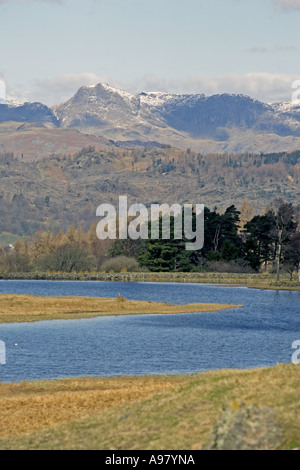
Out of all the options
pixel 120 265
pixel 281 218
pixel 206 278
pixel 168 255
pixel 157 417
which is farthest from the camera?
pixel 120 265

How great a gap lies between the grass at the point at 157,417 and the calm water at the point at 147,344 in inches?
454

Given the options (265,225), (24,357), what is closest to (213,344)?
(24,357)

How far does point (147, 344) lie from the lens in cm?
5256

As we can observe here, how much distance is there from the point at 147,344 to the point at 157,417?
34.1 m

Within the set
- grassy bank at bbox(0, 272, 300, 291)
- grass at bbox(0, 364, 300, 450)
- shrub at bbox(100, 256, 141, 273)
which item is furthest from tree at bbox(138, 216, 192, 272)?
grass at bbox(0, 364, 300, 450)

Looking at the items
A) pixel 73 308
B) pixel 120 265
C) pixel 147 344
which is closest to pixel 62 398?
pixel 147 344

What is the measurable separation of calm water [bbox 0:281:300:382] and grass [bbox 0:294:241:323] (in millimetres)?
3097

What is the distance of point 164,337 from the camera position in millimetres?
57281

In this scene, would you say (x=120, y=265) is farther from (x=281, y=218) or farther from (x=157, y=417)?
(x=157, y=417)

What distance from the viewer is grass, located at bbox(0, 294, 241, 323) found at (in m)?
71.2

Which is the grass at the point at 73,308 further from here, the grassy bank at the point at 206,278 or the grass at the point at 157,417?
the grassy bank at the point at 206,278

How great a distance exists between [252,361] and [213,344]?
9381mm

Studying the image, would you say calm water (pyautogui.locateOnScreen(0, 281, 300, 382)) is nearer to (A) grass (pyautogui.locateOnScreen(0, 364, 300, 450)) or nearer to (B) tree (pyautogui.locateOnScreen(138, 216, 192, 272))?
(A) grass (pyautogui.locateOnScreen(0, 364, 300, 450))
